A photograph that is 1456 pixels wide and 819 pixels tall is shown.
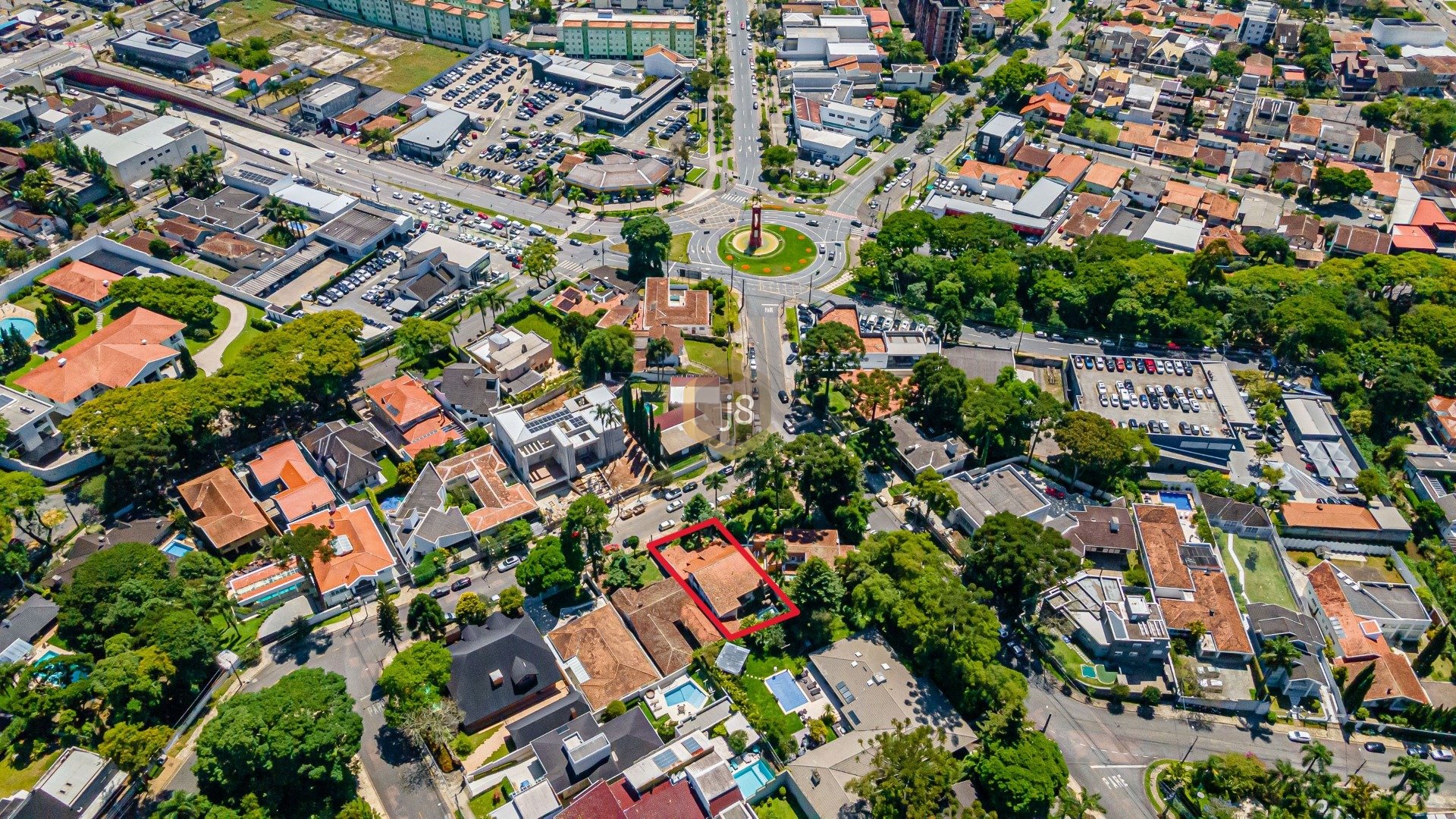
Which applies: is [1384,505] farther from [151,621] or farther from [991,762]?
[151,621]

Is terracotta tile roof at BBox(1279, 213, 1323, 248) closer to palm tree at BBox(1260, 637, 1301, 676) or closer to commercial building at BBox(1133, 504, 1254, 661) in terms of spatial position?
commercial building at BBox(1133, 504, 1254, 661)

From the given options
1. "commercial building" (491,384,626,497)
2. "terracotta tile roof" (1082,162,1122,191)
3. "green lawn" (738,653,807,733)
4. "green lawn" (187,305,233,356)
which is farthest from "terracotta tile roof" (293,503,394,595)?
"terracotta tile roof" (1082,162,1122,191)

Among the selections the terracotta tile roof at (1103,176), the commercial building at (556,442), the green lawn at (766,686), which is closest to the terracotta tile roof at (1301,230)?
the terracotta tile roof at (1103,176)

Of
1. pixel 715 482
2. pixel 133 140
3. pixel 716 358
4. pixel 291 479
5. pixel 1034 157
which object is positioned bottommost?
pixel 291 479

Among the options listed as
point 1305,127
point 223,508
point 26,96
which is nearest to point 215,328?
point 223,508

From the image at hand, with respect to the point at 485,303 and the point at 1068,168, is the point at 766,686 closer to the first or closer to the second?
the point at 485,303

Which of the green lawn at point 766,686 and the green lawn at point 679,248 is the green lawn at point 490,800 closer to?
the green lawn at point 766,686
